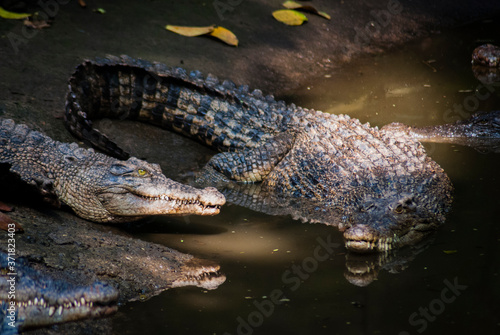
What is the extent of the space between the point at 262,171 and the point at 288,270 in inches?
86.5

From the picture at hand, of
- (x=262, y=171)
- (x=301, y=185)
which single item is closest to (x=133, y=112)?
(x=262, y=171)

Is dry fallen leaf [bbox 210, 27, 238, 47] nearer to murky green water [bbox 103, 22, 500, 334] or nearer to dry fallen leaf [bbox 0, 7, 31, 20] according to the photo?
dry fallen leaf [bbox 0, 7, 31, 20]

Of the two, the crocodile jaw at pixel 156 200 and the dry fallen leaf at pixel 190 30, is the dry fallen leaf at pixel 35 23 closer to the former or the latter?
the dry fallen leaf at pixel 190 30

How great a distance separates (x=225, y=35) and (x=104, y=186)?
4.83 meters

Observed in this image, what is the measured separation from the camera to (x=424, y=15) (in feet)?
37.2

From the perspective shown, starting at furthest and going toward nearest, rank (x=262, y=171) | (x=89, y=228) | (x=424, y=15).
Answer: (x=424, y=15) < (x=262, y=171) < (x=89, y=228)

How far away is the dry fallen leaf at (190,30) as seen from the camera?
889cm

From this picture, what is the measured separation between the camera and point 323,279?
4.11 metres

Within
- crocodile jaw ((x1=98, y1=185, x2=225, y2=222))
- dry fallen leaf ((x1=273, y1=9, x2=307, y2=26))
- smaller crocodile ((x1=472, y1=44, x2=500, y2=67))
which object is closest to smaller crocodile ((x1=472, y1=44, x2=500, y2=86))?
smaller crocodile ((x1=472, y1=44, x2=500, y2=67))

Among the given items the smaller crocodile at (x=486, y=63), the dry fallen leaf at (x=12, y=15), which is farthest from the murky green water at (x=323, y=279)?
the dry fallen leaf at (x=12, y=15)

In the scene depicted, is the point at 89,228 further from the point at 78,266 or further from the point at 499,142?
the point at 499,142

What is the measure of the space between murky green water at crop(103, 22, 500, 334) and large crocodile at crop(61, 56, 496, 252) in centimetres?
29

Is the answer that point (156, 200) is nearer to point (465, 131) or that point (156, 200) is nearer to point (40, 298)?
point (40, 298)

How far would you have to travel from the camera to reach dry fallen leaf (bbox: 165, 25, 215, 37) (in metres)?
8.89
